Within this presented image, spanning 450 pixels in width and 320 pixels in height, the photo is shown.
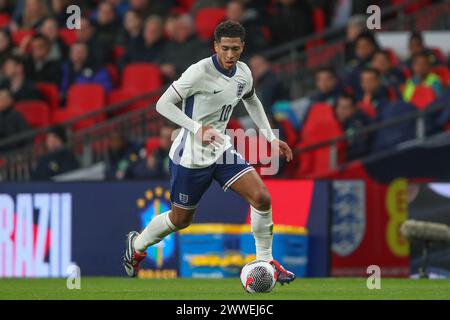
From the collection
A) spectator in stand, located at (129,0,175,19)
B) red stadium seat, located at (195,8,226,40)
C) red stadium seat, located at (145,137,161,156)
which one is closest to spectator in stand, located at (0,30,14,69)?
spectator in stand, located at (129,0,175,19)

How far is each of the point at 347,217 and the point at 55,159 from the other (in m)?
4.83

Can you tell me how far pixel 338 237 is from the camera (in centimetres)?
1516

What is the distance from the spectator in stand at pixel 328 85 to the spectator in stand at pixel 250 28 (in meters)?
1.96

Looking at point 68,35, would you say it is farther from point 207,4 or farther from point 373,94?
point 373,94

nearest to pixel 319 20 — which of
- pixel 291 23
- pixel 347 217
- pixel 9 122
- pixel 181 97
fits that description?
pixel 291 23

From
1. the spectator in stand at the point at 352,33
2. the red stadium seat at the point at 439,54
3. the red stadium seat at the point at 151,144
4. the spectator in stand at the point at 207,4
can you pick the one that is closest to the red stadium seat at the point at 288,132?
the red stadium seat at the point at 151,144

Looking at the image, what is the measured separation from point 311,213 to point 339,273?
73 cm

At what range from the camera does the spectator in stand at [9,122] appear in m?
19.4

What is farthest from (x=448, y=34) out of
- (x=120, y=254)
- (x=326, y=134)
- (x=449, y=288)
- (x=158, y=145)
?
(x=449, y=288)

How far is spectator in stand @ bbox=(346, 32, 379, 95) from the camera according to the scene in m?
18.2

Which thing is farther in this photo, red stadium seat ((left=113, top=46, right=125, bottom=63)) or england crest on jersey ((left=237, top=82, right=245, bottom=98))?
red stadium seat ((left=113, top=46, right=125, bottom=63))

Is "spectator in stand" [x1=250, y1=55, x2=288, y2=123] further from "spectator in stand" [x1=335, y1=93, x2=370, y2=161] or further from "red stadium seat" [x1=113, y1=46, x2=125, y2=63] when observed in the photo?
"red stadium seat" [x1=113, y1=46, x2=125, y2=63]

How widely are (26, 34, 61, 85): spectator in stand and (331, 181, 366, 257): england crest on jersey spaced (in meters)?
6.70

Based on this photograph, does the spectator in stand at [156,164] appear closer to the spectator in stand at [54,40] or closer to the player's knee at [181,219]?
the spectator in stand at [54,40]
